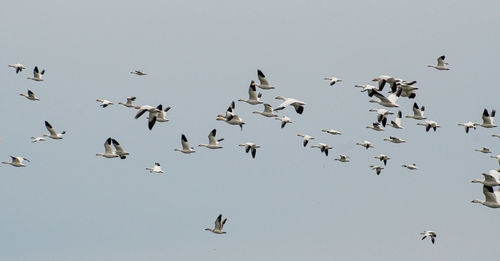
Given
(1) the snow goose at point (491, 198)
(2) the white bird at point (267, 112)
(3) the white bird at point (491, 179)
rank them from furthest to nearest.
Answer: (2) the white bird at point (267, 112) < (1) the snow goose at point (491, 198) < (3) the white bird at point (491, 179)

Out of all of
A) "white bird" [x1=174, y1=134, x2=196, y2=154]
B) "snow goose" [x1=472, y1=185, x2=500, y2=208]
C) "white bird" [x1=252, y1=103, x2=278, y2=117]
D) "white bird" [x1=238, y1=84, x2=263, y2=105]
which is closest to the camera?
"snow goose" [x1=472, y1=185, x2=500, y2=208]

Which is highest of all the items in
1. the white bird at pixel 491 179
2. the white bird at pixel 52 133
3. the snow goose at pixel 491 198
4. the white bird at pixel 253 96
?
the white bird at pixel 253 96

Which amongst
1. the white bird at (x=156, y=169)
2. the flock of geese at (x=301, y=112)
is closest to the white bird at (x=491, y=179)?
the flock of geese at (x=301, y=112)

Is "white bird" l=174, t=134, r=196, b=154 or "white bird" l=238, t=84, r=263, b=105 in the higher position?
"white bird" l=238, t=84, r=263, b=105

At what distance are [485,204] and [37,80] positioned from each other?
81.7 feet

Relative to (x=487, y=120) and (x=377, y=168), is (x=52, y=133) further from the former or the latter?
(x=487, y=120)

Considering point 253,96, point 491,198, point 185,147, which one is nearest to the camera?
point 491,198

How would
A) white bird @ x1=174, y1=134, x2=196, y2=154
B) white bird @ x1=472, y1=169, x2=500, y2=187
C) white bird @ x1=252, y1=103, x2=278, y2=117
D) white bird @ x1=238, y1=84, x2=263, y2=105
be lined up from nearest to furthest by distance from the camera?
white bird @ x1=472, y1=169, x2=500, y2=187 → white bird @ x1=238, y1=84, x2=263, y2=105 → white bird @ x1=174, y1=134, x2=196, y2=154 → white bird @ x1=252, y1=103, x2=278, y2=117

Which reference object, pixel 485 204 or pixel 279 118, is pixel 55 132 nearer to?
pixel 279 118

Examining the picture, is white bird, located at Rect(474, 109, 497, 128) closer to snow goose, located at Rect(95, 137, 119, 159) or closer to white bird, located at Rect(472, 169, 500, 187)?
white bird, located at Rect(472, 169, 500, 187)

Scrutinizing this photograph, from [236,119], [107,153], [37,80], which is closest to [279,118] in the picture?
[236,119]

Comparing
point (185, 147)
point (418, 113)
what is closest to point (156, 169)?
point (185, 147)

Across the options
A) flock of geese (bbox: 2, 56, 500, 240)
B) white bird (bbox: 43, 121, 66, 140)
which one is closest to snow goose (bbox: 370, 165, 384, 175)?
flock of geese (bbox: 2, 56, 500, 240)

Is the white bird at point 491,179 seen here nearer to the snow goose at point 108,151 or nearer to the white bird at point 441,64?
the white bird at point 441,64
